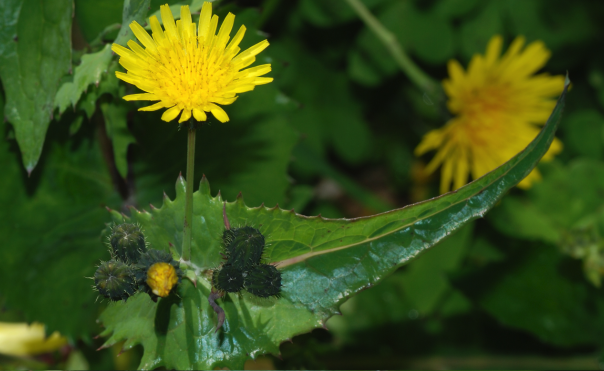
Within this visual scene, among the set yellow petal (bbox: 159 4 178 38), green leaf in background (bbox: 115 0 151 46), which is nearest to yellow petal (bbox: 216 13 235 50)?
yellow petal (bbox: 159 4 178 38)

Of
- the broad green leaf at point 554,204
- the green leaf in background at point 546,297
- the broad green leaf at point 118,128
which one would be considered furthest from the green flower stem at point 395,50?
the broad green leaf at point 118,128

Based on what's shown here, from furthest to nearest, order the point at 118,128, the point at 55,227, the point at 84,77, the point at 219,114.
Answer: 1. the point at 55,227
2. the point at 118,128
3. the point at 84,77
4. the point at 219,114

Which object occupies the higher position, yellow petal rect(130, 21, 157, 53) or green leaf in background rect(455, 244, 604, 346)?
yellow petal rect(130, 21, 157, 53)

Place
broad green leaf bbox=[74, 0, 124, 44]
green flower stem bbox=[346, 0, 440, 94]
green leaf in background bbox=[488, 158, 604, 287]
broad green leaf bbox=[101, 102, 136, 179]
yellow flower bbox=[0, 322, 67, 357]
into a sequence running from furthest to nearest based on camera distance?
green leaf in background bbox=[488, 158, 604, 287], green flower stem bbox=[346, 0, 440, 94], yellow flower bbox=[0, 322, 67, 357], broad green leaf bbox=[74, 0, 124, 44], broad green leaf bbox=[101, 102, 136, 179]

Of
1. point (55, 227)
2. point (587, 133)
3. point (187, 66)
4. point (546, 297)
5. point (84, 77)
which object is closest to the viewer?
point (187, 66)

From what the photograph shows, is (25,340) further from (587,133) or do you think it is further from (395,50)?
(587,133)

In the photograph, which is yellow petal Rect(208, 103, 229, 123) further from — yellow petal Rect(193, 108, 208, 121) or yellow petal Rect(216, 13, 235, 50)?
yellow petal Rect(216, 13, 235, 50)

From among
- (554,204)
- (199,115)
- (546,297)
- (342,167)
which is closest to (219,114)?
(199,115)

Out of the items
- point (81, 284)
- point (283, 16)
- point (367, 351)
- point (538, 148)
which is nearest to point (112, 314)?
point (81, 284)
